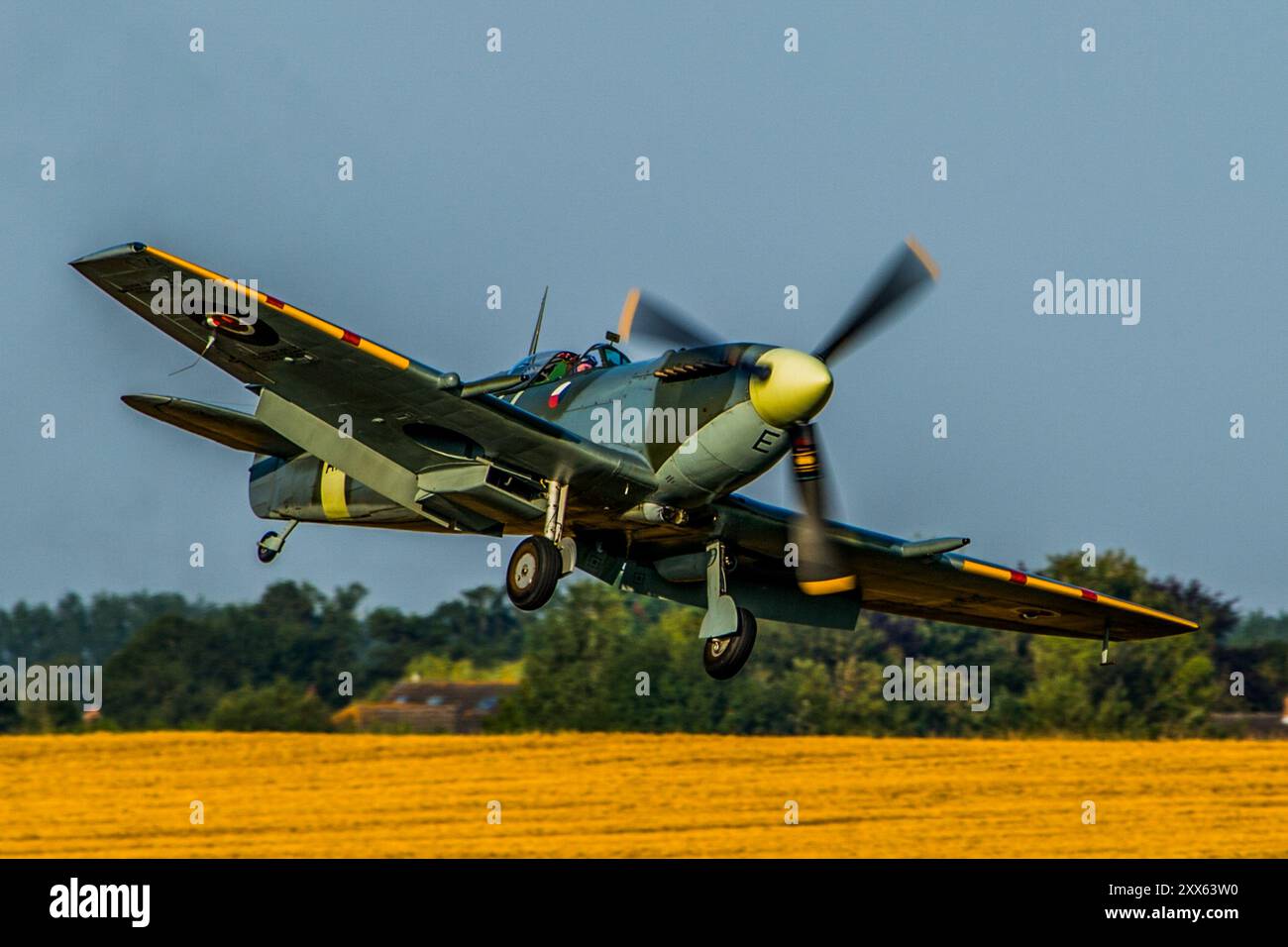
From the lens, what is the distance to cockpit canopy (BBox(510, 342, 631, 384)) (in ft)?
58.5

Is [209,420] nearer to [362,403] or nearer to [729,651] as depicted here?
[362,403]

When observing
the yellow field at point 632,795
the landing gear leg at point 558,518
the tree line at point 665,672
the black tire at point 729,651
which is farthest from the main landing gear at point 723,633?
the tree line at point 665,672

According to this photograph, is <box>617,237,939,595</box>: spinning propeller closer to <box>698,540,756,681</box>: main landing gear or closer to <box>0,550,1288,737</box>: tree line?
<box>698,540,756,681</box>: main landing gear

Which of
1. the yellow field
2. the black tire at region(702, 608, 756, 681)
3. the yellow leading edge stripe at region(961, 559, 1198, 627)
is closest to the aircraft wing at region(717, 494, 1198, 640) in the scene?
the yellow leading edge stripe at region(961, 559, 1198, 627)

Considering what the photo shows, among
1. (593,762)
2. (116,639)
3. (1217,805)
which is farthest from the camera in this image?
(116,639)

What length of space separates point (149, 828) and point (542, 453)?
13877 millimetres

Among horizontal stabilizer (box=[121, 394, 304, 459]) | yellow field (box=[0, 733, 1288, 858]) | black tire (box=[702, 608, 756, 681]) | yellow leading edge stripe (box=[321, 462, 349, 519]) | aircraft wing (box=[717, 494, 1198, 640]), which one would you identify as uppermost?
horizontal stabilizer (box=[121, 394, 304, 459])

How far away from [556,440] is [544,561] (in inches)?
51.8

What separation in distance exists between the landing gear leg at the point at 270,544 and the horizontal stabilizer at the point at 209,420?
123cm

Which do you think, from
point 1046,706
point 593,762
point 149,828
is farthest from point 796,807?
point 1046,706

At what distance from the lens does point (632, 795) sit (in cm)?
2886

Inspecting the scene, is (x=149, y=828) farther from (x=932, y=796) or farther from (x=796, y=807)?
(x=932, y=796)

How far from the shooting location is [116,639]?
4409 inches

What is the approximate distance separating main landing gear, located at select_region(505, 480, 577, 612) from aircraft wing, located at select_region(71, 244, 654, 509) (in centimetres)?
Answer: 28
